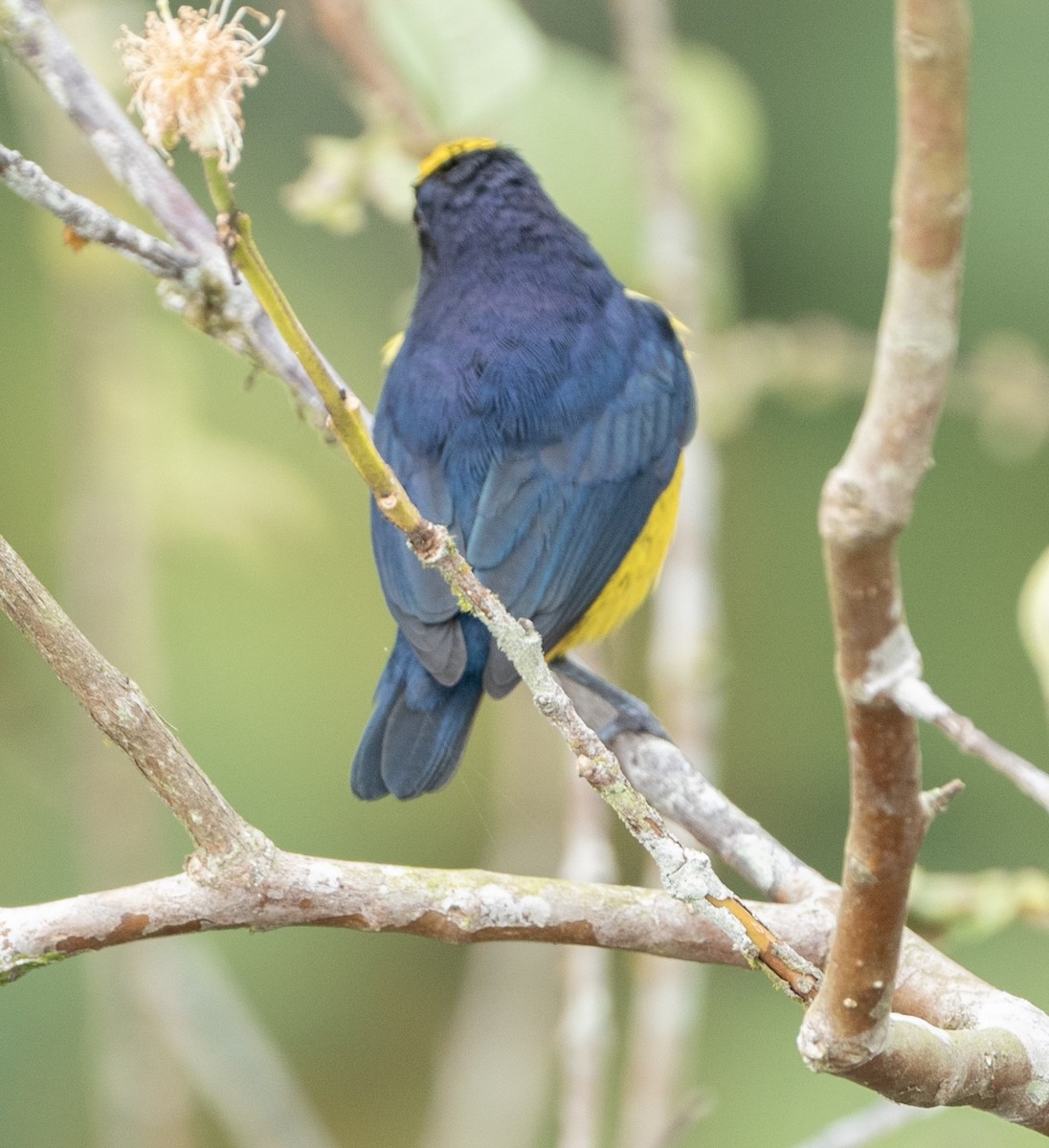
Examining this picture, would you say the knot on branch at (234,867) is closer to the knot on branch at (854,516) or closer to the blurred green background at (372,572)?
the knot on branch at (854,516)

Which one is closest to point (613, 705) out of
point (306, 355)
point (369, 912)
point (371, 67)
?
point (369, 912)

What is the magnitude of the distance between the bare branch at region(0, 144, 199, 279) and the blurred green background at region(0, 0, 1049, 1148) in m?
0.82

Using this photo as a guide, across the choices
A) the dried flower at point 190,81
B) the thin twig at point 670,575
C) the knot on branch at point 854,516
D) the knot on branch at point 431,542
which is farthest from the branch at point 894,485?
the thin twig at point 670,575

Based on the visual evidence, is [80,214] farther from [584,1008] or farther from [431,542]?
[584,1008]

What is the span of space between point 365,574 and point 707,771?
5.48 ft

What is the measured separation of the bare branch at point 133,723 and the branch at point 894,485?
0.50 metres

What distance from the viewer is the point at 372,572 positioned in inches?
161

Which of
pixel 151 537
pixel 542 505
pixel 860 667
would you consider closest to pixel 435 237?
pixel 542 505

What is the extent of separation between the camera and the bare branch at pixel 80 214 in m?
1.41

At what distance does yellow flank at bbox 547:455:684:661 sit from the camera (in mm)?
2426

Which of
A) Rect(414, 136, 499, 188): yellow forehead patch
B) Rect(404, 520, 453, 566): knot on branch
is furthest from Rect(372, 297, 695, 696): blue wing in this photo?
Rect(404, 520, 453, 566): knot on branch

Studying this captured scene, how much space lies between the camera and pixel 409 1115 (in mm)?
3883

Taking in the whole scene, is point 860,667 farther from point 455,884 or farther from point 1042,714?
point 1042,714

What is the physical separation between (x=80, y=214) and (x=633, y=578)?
1.18m
